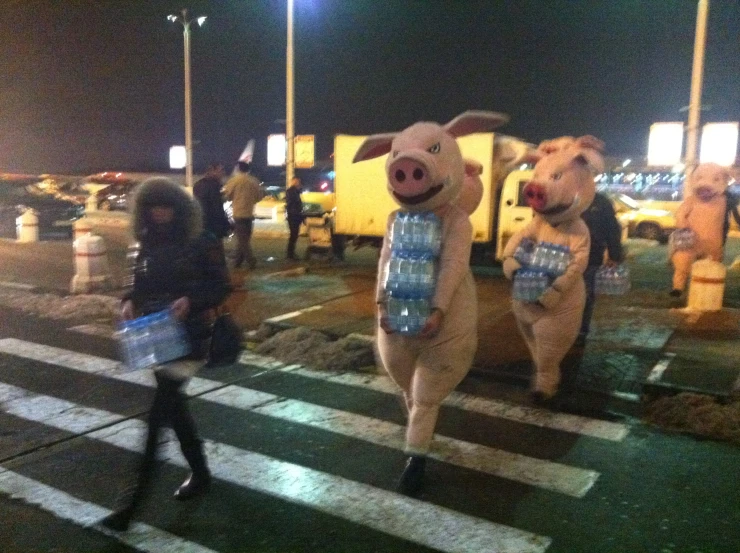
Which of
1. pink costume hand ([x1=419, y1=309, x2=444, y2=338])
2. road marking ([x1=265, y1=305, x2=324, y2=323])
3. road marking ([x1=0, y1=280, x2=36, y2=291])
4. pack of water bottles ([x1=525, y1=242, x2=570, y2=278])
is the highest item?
pack of water bottles ([x1=525, y1=242, x2=570, y2=278])

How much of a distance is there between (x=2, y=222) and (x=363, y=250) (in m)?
9.98

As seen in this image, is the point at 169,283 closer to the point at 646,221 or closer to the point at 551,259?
the point at 551,259

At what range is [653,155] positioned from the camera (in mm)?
17297

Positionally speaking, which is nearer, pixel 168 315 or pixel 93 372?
pixel 168 315

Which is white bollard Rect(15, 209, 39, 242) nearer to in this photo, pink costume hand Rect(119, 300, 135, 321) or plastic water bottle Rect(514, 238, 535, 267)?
plastic water bottle Rect(514, 238, 535, 267)

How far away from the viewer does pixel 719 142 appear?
15852 millimetres

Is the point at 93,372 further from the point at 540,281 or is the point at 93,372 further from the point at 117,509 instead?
the point at 540,281

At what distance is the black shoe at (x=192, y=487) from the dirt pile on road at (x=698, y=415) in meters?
3.45

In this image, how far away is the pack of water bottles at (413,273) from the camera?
14.2 feet

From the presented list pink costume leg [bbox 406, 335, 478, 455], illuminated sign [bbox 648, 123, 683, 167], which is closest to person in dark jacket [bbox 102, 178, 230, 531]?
pink costume leg [bbox 406, 335, 478, 455]

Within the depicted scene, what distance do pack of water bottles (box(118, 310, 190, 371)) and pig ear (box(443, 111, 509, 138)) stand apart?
2.08 meters

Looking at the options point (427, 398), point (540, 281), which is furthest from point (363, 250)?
point (427, 398)

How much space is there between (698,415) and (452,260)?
273 cm

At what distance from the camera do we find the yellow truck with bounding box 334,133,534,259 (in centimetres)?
1280
